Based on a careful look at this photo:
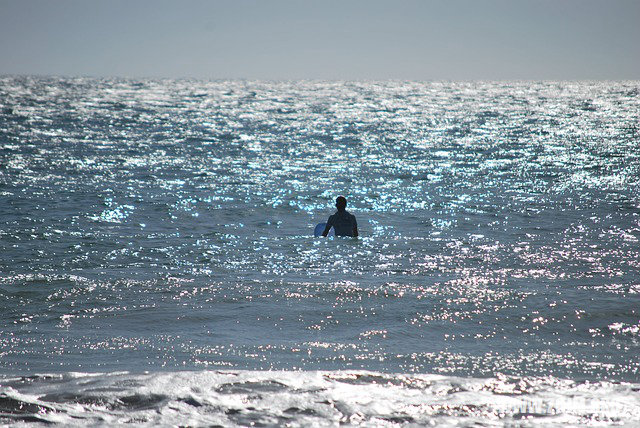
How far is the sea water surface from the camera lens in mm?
5969

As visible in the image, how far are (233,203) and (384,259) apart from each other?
26.9 ft

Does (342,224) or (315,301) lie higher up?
(342,224)

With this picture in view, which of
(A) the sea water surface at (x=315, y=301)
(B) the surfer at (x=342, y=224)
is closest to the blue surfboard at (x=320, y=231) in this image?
(B) the surfer at (x=342, y=224)

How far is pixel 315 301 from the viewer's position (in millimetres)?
9883

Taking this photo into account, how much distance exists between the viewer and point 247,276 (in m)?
11.5

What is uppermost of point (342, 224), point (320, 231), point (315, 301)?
point (342, 224)

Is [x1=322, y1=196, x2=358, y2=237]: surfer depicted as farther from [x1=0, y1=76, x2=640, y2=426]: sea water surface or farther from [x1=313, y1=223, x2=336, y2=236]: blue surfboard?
[x1=0, y1=76, x2=640, y2=426]: sea water surface

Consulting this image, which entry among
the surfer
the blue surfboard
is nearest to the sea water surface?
the blue surfboard

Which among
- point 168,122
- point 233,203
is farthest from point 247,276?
point 168,122

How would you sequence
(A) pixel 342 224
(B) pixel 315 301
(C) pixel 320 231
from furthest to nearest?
(C) pixel 320 231, (A) pixel 342 224, (B) pixel 315 301

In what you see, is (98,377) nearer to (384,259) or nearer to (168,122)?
(384,259)

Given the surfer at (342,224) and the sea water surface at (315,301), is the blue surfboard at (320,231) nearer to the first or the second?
the surfer at (342,224)

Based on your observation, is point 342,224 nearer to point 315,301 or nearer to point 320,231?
point 320,231

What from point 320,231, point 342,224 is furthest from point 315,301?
point 320,231
